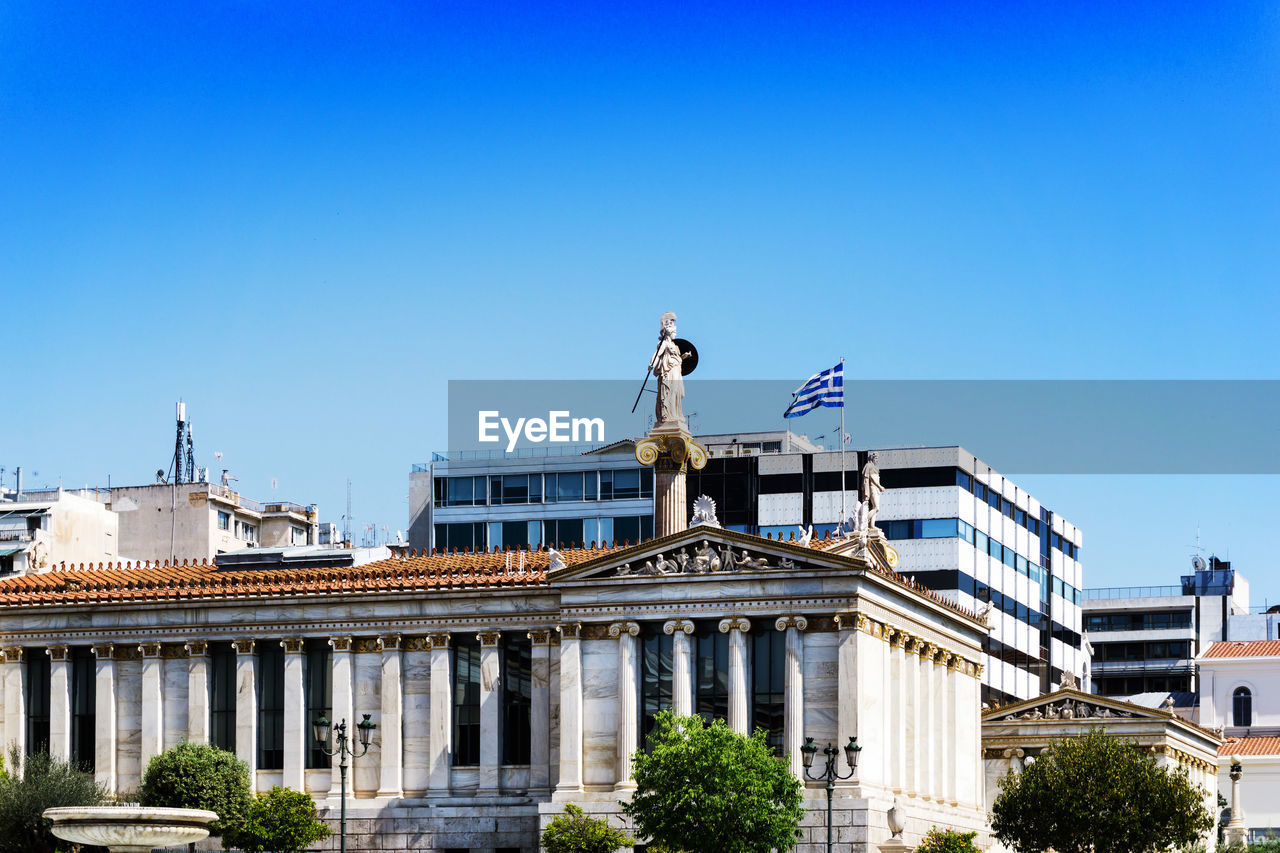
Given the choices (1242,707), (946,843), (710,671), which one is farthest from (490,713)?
(1242,707)

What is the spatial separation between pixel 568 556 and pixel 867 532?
11.4m

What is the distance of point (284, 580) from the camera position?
8269 centimetres

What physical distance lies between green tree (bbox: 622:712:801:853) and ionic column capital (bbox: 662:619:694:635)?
5357 mm

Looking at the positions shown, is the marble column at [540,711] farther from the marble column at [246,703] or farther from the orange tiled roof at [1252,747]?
the orange tiled roof at [1252,747]

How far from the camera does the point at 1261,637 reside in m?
168

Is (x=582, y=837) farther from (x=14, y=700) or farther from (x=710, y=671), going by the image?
(x=14, y=700)

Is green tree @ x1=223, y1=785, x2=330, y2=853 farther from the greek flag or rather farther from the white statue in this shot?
the greek flag

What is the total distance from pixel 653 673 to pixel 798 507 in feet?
192

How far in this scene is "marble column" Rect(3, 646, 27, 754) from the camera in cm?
8331

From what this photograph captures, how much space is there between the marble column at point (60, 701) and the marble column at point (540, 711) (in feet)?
61.3

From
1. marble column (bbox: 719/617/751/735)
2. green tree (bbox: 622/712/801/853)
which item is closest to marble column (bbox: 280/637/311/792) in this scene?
green tree (bbox: 622/712/801/853)

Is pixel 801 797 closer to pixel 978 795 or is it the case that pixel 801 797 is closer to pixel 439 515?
→ pixel 978 795

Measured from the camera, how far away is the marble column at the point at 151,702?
8169cm

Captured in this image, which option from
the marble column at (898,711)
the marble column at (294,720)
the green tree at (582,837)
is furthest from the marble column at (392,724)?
the marble column at (898,711)
